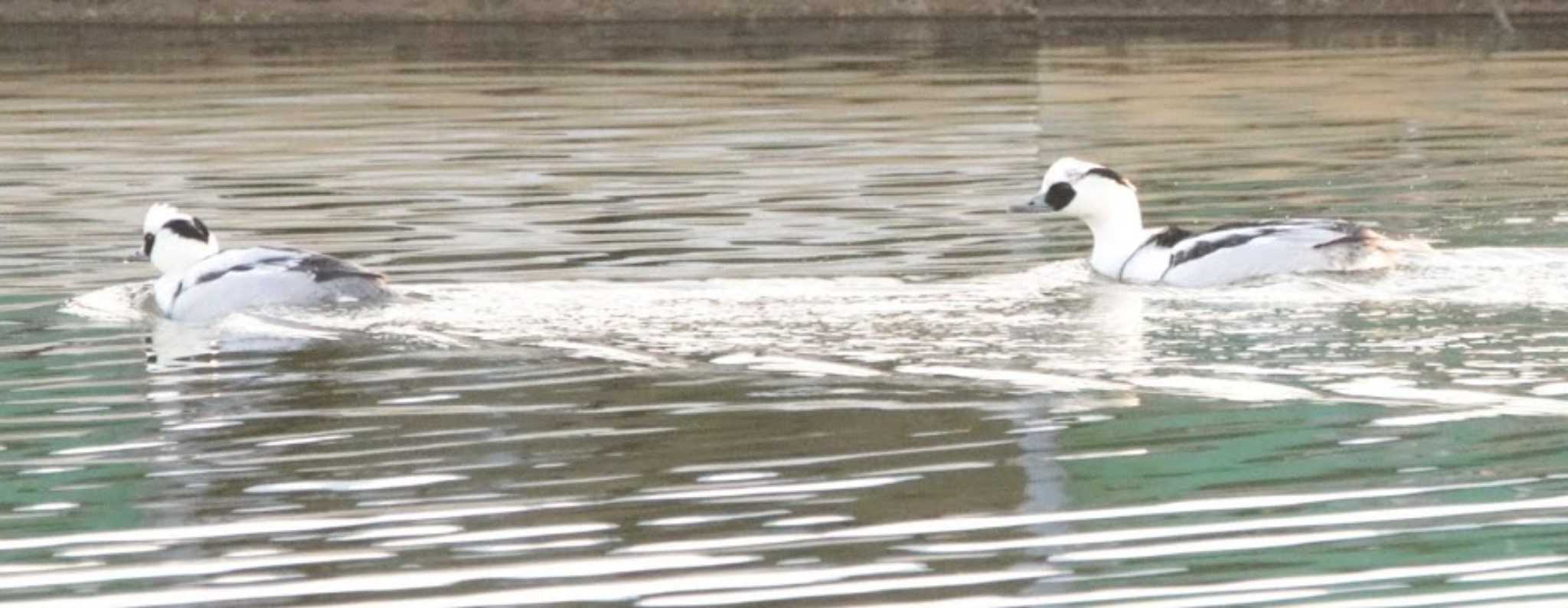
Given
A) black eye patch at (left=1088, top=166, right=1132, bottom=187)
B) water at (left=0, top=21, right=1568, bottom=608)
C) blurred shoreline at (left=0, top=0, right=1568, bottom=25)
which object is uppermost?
blurred shoreline at (left=0, top=0, right=1568, bottom=25)

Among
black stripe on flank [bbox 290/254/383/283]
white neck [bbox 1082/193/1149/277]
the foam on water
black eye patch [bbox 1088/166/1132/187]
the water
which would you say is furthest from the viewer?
black eye patch [bbox 1088/166/1132/187]

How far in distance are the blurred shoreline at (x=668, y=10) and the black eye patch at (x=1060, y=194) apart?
17111mm

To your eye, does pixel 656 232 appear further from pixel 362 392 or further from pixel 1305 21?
pixel 1305 21

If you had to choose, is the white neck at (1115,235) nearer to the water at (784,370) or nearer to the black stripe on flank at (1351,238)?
the water at (784,370)

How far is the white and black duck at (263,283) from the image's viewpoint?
13.0 metres

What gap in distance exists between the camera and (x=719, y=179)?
61.5 ft

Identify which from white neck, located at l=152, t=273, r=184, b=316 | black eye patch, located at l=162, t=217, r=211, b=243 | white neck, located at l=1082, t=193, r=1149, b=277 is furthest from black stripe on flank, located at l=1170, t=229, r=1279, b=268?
black eye patch, located at l=162, t=217, r=211, b=243

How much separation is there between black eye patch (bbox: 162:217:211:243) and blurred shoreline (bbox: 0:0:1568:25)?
18.0 metres

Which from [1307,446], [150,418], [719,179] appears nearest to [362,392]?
[150,418]

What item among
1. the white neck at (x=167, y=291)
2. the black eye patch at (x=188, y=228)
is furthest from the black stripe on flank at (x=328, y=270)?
the black eye patch at (x=188, y=228)

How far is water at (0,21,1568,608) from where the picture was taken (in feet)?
26.0

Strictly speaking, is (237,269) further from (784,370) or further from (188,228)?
(784,370)

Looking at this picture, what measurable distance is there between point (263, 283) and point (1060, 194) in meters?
3.82

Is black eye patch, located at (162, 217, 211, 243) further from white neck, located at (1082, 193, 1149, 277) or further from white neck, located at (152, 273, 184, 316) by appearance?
white neck, located at (1082, 193, 1149, 277)
